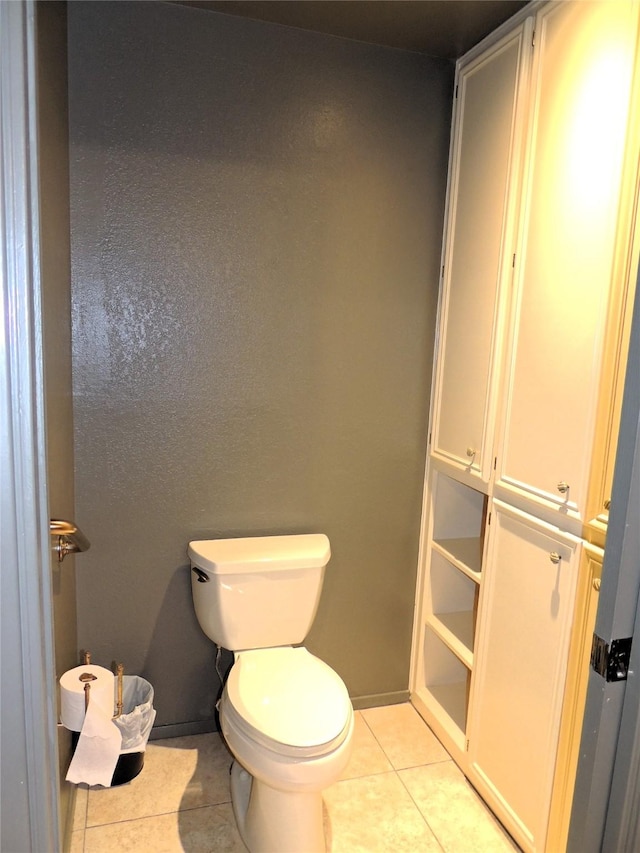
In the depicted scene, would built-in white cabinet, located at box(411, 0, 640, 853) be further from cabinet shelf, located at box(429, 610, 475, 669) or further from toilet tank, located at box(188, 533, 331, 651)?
toilet tank, located at box(188, 533, 331, 651)

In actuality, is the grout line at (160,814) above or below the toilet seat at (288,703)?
below

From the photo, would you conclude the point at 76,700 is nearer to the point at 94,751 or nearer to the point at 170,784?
the point at 94,751

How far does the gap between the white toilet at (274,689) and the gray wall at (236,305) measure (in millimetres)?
193

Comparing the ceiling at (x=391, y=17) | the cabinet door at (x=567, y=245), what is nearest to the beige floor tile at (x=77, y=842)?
the cabinet door at (x=567, y=245)

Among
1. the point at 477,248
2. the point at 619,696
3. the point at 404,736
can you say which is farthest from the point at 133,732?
the point at 477,248

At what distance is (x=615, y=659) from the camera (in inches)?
36.2

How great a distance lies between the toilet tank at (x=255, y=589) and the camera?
1976 mm

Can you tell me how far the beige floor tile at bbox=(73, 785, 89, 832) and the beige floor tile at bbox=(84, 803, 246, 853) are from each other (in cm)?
4

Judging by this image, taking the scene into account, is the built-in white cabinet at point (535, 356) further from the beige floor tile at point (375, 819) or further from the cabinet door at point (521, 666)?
the beige floor tile at point (375, 819)

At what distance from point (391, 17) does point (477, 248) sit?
0.73 meters

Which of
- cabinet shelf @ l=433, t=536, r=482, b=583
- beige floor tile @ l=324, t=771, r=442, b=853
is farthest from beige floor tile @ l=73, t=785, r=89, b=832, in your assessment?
cabinet shelf @ l=433, t=536, r=482, b=583

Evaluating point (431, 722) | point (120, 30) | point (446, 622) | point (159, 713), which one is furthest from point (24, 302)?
point (431, 722)

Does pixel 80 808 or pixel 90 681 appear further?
pixel 80 808

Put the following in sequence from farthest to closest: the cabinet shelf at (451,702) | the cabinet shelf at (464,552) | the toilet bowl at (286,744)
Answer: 1. the cabinet shelf at (451,702)
2. the cabinet shelf at (464,552)
3. the toilet bowl at (286,744)
